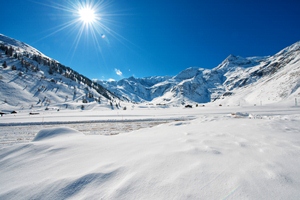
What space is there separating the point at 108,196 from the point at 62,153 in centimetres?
252

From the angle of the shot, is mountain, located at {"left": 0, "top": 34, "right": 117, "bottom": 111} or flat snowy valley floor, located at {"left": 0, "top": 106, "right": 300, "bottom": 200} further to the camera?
mountain, located at {"left": 0, "top": 34, "right": 117, "bottom": 111}

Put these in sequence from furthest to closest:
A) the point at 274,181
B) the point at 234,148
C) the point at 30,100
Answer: the point at 30,100
the point at 234,148
the point at 274,181

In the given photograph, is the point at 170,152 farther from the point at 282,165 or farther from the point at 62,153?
the point at 62,153

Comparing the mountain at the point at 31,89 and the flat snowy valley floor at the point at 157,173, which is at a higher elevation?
the mountain at the point at 31,89

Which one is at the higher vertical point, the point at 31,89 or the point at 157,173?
the point at 31,89

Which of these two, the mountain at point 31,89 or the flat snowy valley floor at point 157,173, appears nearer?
the flat snowy valley floor at point 157,173

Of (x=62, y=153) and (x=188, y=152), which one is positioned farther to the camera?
(x=62, y=153)

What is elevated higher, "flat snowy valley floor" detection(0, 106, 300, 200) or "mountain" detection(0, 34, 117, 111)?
"mountain" detection(0, 34, 117, 111)

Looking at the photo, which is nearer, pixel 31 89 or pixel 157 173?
pixel 157 173

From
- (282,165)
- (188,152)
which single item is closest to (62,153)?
(188,152)

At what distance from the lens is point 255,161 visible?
110 inches

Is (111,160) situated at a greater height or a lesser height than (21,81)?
lesser

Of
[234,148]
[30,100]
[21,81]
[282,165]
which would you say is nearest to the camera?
[282,165]

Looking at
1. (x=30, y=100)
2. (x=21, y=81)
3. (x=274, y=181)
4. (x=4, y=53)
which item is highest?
(x=4, y=53)
